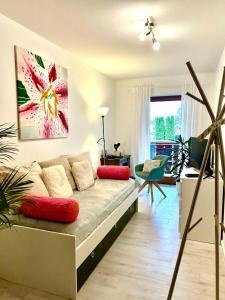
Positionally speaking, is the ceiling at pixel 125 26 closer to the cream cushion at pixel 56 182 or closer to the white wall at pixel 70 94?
the white wall at pixel 70 94

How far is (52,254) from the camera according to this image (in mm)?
1851

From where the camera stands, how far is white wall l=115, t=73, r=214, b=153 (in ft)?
16.0

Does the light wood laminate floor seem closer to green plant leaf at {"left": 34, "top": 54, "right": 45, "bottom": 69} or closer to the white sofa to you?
the white sofa

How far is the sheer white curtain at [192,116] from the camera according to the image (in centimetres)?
492

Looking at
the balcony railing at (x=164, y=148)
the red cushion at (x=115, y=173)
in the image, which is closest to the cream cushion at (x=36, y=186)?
the red cushion at (x=115, y=173)

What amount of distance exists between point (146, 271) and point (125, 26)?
252cm

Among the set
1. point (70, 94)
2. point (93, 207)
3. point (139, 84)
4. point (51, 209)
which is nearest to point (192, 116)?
point (139, 84)

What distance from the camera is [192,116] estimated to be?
496cm

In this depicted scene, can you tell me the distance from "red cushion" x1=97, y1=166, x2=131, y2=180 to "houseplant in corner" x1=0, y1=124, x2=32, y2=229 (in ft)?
4.84

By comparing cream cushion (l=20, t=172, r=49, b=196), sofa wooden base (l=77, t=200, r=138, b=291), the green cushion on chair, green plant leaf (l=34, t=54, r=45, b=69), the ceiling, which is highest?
the ceiling

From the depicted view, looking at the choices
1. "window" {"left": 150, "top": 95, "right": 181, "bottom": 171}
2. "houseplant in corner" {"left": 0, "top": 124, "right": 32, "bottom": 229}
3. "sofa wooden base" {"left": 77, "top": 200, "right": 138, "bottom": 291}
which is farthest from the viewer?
"window" {"left": 150, "top": 95, "right": 181, "bottom": 171}

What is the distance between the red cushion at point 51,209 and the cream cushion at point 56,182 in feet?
1.60

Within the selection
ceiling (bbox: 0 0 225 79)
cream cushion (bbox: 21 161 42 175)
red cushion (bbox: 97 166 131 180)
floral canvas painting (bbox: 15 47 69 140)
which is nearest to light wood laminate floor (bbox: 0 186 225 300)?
red cushion (bbox: 97 166 131 180)

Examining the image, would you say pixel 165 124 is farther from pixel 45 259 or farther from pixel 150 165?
pixel 45 259
